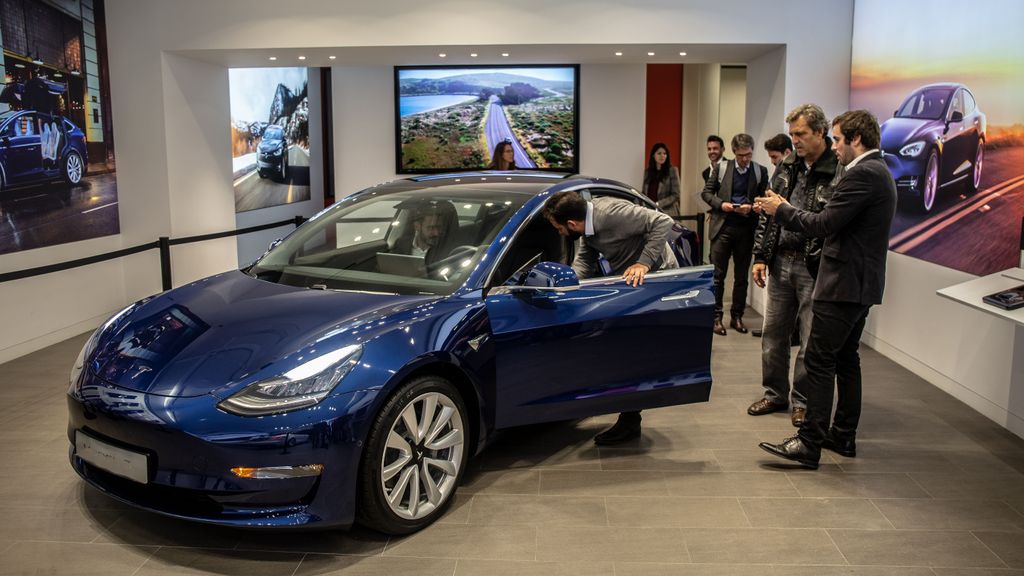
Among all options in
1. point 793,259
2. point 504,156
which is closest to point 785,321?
point 793,259

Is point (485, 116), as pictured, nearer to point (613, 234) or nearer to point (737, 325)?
point (737, 325)

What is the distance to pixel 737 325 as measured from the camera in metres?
7.42

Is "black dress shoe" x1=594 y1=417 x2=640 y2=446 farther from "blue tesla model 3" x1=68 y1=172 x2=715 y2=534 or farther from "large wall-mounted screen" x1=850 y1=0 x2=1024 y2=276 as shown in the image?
"large wall-mounted screen" x1=850 y1=0 x2=1024 y2=276

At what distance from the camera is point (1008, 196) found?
196 inches

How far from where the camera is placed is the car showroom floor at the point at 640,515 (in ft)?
10.6

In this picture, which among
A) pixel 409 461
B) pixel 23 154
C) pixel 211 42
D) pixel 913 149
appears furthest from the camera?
pixel 211 42

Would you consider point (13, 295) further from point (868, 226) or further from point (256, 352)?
point (868, 226)

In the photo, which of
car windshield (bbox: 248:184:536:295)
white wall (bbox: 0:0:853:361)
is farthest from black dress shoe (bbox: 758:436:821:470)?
white wall (bbox: 0:0:853:361)

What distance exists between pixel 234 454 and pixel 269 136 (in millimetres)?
9406

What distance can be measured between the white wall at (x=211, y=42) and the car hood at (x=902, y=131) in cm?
110

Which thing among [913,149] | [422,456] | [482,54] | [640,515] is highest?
[482,54]

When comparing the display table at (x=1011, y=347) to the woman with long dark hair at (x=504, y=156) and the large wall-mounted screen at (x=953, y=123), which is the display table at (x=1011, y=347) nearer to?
the large wall-mounted screen at (x=953, y=123)

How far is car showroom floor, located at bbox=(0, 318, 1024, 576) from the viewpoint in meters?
3.24

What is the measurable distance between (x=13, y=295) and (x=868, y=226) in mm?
5761
